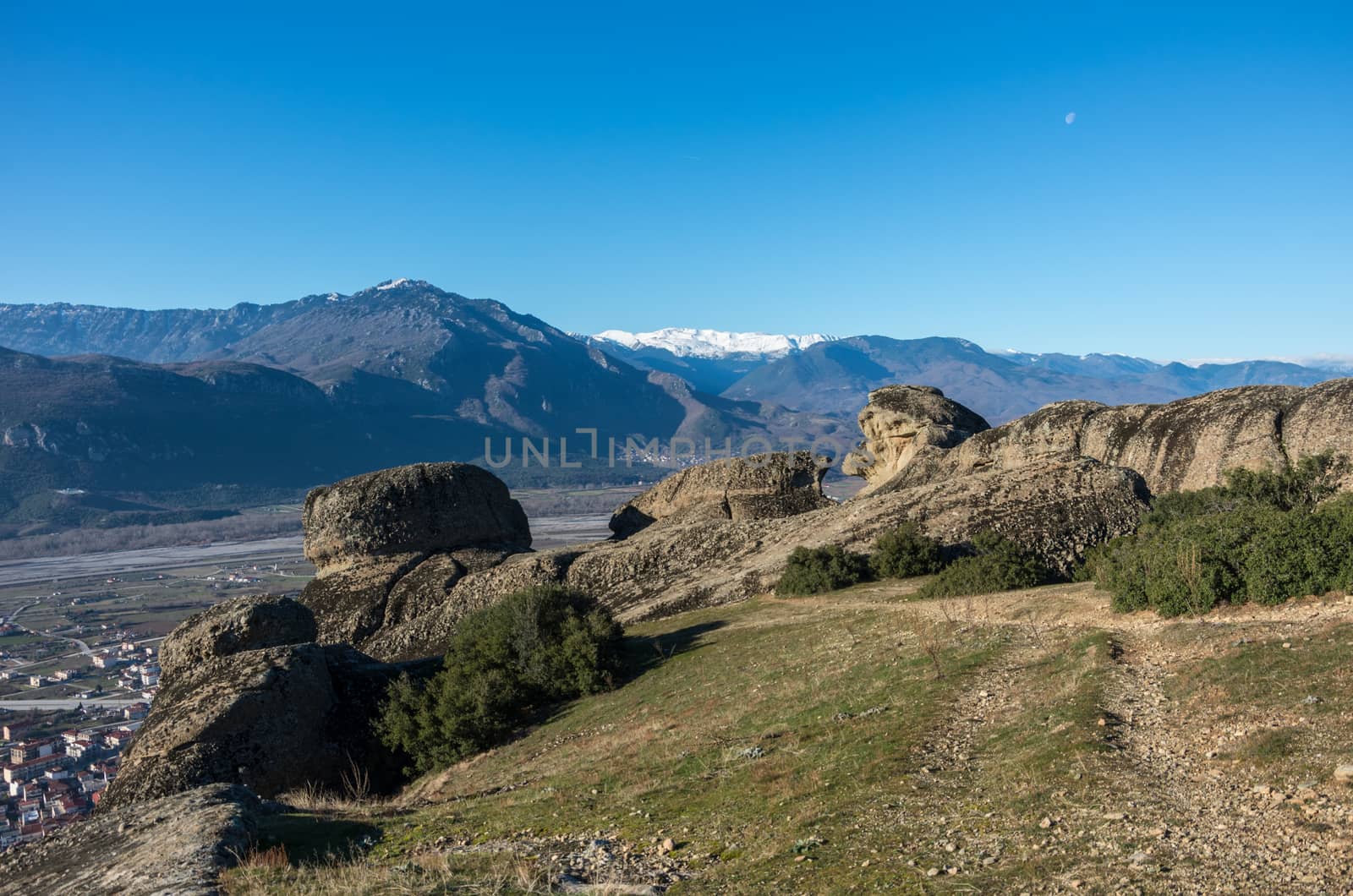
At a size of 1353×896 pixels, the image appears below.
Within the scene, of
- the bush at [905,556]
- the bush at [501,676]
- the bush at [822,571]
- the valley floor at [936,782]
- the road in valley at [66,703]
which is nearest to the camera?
the valley floor at [936,782]

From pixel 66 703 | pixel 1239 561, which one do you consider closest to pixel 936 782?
pixel 1239 561

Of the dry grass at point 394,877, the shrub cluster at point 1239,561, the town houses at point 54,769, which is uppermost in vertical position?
the shrub cluster at point 1239,561

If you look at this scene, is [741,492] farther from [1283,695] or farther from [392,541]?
[1283,695]

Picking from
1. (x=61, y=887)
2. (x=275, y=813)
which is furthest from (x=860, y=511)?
(x=61, y=887)

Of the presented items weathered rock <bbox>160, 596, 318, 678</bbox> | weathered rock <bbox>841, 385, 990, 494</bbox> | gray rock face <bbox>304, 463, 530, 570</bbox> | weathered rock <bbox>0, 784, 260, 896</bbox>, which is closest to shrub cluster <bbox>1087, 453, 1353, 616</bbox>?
weathered rock <bbox>0, 784, 260, 896</bbox>

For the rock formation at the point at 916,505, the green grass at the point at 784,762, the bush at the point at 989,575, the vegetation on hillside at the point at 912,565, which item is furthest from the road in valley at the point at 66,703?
the bush at the point at 989,575

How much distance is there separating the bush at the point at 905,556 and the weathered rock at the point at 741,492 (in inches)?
425

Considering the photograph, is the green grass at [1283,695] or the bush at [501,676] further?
the bush at [501,676]

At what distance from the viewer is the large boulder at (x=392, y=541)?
29578mm

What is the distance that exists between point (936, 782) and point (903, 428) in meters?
29.0

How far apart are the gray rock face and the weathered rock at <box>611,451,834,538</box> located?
295 inches

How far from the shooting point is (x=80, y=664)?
216 feet

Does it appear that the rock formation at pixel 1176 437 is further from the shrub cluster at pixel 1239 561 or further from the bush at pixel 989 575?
the shrub cluster at pixel 1239 561

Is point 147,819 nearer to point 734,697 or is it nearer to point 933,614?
point 734,697
